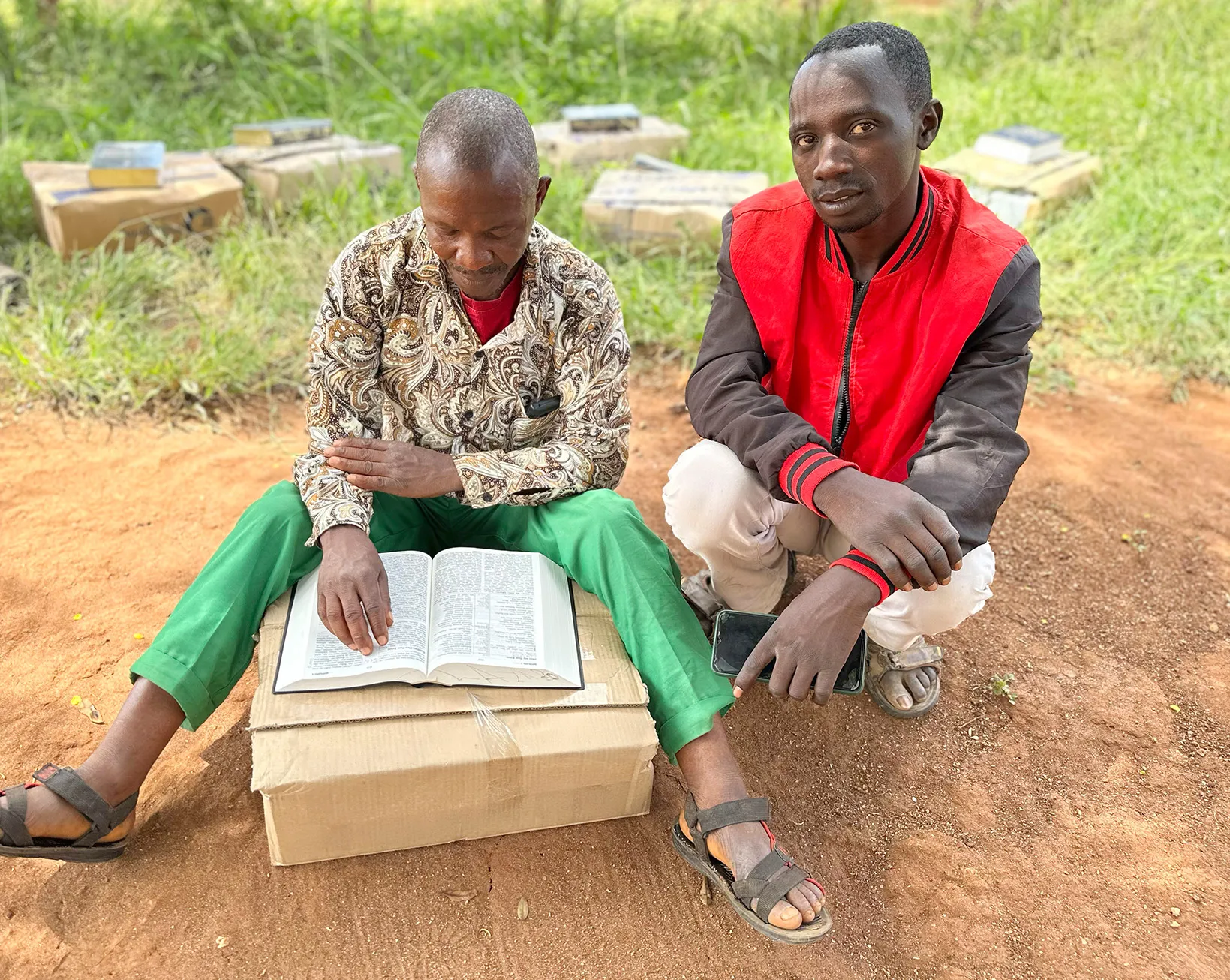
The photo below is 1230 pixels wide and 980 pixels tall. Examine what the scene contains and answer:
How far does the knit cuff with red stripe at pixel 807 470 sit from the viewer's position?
1823 millimetres

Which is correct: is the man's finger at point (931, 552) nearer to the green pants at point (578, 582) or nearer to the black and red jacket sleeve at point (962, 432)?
the black and red jacket sleeve at point (962, 432)

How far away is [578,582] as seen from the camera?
2039 millimetres

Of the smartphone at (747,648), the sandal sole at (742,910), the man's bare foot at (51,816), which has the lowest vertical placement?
the sandal sole at (742,910)

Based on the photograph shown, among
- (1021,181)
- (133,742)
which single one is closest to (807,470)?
(133,742)

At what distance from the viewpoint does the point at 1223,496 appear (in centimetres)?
299

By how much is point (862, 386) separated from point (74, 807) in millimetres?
1590

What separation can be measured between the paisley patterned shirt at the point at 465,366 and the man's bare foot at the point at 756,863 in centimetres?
70

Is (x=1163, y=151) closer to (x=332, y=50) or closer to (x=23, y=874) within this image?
(x=332, y=50)

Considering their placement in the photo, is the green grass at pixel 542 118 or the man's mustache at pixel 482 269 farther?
the green grass at pixel 542 118

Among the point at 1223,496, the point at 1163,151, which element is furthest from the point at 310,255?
the point at 1163,151

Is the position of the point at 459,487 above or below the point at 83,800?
above

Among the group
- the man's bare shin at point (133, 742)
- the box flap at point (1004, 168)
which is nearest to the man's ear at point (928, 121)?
the man's bare shin at point (133, 742)

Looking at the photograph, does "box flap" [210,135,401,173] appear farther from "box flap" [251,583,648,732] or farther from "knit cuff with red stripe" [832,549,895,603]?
"knit cuff with red stripe" [832,549,895,603]

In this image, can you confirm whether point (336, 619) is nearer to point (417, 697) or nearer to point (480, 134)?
point (417, 697)
